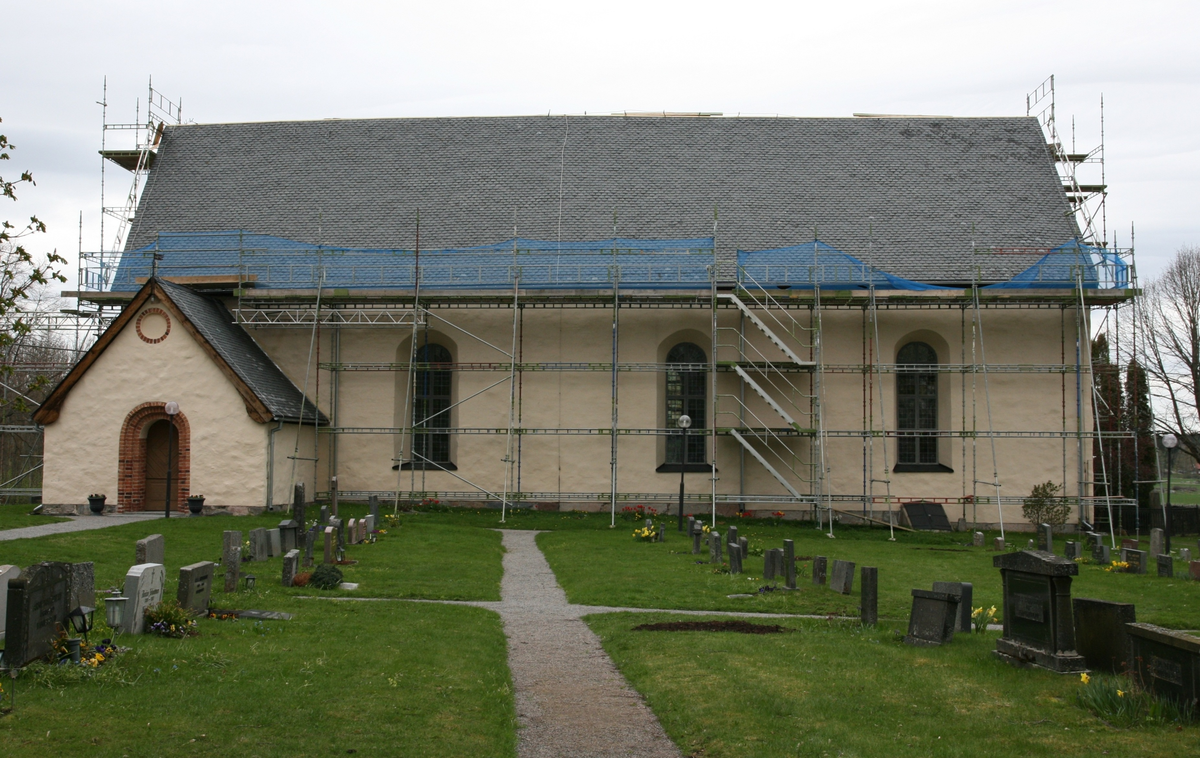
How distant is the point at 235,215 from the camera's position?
30.4 m

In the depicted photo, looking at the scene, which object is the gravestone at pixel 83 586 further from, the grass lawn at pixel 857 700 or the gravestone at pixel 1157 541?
the gravestone at pixel 1157 541

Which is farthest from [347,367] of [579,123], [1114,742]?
[1114,742]

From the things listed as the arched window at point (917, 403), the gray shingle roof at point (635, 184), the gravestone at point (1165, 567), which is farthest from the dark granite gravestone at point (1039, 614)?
the gray shingle roof at point (635, 184)

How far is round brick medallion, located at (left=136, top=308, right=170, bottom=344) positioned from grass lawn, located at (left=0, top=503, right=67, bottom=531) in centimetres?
Result: 476

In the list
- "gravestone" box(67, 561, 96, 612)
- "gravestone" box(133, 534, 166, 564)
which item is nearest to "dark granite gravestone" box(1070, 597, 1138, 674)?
"gravestone" box(67, 561, 96, 612)

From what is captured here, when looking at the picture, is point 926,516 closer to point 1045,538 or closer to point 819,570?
point 1045,538

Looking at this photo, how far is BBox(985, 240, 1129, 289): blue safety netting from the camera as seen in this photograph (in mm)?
27578

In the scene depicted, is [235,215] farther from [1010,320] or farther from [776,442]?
[1010,320]

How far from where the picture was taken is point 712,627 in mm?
12453

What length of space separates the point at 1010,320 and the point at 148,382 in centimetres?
2327

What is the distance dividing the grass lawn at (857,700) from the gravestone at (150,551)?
629cm

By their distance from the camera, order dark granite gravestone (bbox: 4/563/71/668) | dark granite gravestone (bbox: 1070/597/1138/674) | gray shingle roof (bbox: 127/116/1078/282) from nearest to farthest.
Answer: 1. dark granite gravestone (bbox: 4/563/71/668)
2. dark granite gravestone (bbox: 1070/597/1138/674)
3. gray shingle roof (bbox: 127/116/1078/282)

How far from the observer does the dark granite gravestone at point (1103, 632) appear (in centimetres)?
958

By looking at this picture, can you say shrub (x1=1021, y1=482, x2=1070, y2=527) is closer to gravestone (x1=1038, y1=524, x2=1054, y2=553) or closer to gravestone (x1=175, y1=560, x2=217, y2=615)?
gravestone (x1=1038, y1=524, x2=1054, y2=553)
